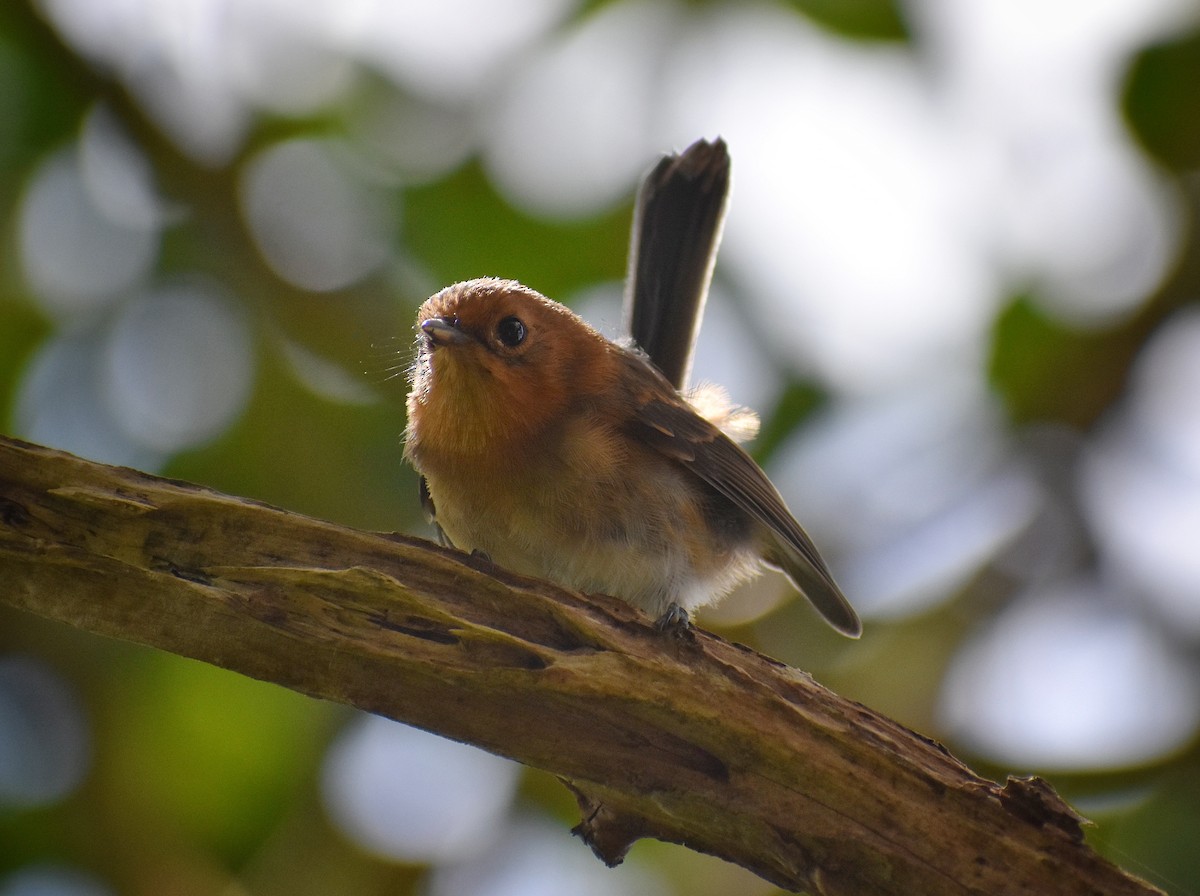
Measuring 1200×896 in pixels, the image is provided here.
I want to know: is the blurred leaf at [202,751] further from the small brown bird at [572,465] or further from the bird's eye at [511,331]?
the bird's eye at [511,331]

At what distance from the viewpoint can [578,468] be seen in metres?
Answer: 3.77

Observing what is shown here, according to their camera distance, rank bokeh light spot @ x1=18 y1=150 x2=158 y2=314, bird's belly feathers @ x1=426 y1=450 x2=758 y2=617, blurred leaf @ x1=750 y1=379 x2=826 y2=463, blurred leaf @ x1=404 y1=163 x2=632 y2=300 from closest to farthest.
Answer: bird's belly feathers @ x1=426 y1=450 x2=758 y2=617 → bokeh light spot @ x1=18 y1=150 x2=158 y2=314 → blurred leaf @ x1=404 y1=163 x2=632 y2=300 → blurred leaf @ x1=750 y1=379 x2=826 y2=463

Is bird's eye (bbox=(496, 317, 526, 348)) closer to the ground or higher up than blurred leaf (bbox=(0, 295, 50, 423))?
higher up

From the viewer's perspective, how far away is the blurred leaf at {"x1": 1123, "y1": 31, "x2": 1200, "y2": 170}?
4562 mm

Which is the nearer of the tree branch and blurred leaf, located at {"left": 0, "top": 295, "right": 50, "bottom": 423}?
the tree branch

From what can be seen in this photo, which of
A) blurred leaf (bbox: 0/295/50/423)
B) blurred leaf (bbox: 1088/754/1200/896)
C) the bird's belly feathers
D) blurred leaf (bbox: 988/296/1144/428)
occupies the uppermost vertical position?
blurred leaf (bbox: 988/296/1144/428)

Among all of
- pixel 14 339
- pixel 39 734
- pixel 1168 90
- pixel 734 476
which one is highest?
pixel 1168 90

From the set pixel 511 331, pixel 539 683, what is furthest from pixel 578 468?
pixel 539 683

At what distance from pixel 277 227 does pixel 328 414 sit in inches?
31.6

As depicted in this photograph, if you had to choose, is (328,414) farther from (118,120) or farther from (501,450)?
(118,120)

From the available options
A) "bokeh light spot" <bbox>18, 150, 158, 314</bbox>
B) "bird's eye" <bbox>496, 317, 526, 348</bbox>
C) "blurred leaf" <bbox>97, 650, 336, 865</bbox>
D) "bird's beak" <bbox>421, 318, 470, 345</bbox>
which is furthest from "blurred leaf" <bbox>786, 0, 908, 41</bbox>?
"blurred leaf" <bbox>97, 650, 336, 865</bbox>

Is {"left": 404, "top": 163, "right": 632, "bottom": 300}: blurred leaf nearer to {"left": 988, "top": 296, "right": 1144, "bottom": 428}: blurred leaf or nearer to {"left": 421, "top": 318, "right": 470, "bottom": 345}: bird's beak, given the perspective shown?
{"left": 421, "top": 318, "right": 470, "bottom": 345}: bird's beak

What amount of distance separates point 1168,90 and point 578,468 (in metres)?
2.88

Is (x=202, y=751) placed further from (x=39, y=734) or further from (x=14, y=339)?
(x=14, y=339)
